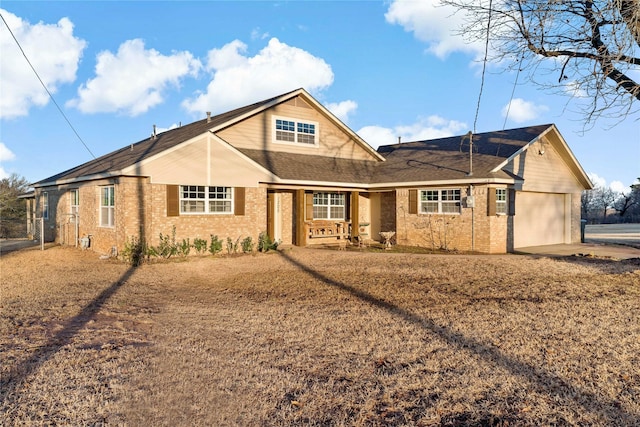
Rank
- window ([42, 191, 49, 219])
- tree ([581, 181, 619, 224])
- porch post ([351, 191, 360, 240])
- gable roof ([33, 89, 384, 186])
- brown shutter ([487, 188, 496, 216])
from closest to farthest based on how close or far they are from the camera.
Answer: gable roof ([33, 89, 384, 186]), brown shutter ([487, 188, 496, 216]), porch post ([351, 191, 360, 240]), window ([42, 191, 49, 219]), tree ([581, 181, 619, 224])

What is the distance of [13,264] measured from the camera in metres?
12.5

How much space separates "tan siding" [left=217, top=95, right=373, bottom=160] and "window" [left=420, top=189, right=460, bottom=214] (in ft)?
15.8

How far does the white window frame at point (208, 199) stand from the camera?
14414 mm

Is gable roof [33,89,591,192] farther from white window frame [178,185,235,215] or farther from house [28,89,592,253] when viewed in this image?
white window frame [178,185,235,215]

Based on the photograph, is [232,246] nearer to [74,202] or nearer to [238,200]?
[238,200]

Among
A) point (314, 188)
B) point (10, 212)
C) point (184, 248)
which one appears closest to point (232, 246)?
point (184, 248)

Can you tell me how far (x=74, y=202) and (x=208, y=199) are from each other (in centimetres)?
709

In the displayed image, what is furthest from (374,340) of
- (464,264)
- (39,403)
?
(464,264)

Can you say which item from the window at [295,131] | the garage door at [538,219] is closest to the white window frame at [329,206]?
the window at [295,131]

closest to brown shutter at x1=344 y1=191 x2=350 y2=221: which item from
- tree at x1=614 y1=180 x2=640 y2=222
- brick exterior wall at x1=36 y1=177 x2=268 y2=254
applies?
brick exterior wall at x1=36 y1=177 x2=268 y2=254

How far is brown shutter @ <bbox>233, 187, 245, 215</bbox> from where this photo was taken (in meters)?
15.4

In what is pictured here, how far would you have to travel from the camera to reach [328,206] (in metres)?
19.8

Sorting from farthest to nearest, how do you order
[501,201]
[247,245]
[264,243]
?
[501,201]
[264,243]
[247,245]

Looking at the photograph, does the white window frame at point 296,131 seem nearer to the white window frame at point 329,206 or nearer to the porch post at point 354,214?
the white window frame at point 329,206
